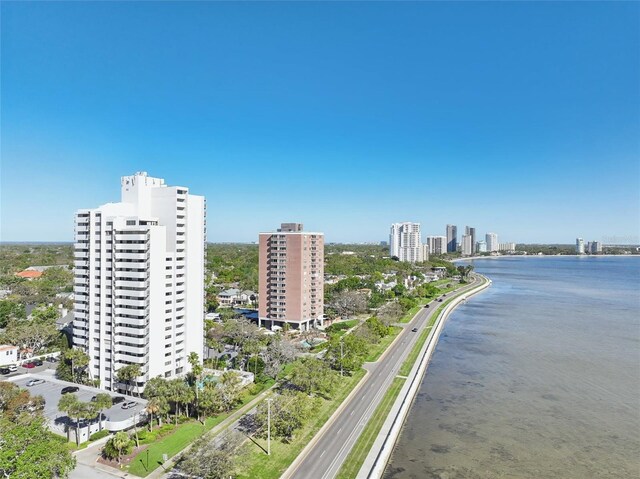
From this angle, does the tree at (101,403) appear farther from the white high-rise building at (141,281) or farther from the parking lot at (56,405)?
the white high-rise building at (141,281)

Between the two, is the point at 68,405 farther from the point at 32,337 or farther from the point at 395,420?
the point at 32,337

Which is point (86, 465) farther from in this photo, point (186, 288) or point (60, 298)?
point (60, 298)

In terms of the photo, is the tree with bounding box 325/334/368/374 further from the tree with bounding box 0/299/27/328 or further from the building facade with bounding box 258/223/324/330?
the tree with bounding box 0/299/27/328

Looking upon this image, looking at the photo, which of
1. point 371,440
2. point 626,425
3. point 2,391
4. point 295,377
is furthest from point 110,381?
point 626,425

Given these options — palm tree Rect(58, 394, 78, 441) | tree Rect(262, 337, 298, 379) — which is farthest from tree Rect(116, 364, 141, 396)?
tree Rect(262, 337, 298, 379)

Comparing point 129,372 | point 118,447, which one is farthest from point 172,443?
point 129,372

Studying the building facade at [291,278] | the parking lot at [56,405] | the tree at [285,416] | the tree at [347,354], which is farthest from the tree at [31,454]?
the building facade at [291,278]
